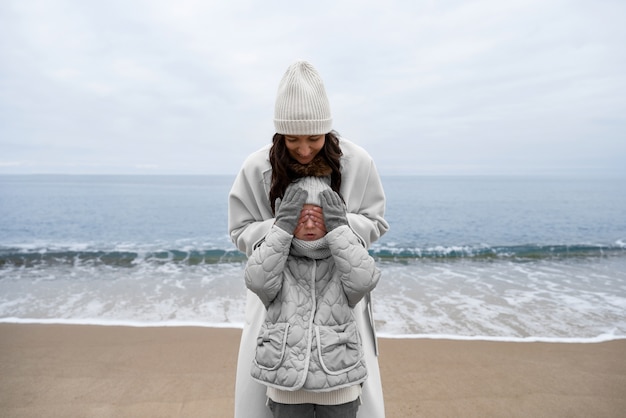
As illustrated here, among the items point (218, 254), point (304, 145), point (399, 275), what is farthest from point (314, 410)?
point (218, 254)

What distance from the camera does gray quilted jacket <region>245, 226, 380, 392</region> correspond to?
1.45 meters

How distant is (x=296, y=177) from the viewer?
1.71m

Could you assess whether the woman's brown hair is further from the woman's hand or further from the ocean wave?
the ocean wave

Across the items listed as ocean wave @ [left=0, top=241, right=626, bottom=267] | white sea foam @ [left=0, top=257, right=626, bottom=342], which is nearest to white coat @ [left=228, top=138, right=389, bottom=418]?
white sea foam @ [left=0, top=257, right=626, bottom=342]

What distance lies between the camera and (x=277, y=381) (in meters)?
1.46

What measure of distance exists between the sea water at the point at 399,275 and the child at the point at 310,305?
355cm

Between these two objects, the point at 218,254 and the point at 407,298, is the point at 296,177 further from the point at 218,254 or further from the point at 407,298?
the point at 218,254

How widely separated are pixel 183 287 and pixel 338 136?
5.82 meters

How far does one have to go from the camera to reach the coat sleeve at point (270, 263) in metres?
1.51

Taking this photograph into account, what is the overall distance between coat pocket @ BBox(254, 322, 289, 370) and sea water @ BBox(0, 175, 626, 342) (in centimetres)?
363

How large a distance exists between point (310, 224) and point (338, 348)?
16.8 inches

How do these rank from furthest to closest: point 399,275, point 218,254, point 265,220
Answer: point 218,254
point 399,275
point 265,220

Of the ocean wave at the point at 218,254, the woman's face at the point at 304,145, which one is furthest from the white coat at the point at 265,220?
the ocean wave at the point at 218,254

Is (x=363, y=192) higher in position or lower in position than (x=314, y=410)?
higher
